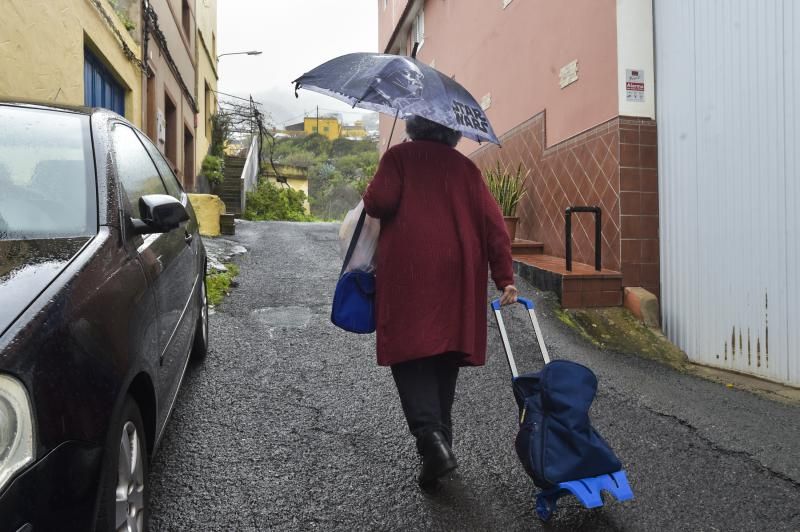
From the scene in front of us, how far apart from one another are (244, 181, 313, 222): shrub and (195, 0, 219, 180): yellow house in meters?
2.21

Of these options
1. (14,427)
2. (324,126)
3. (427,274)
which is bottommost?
(14,427)

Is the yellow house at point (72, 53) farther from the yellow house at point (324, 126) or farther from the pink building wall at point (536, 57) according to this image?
the yellow house at point (324, 126)

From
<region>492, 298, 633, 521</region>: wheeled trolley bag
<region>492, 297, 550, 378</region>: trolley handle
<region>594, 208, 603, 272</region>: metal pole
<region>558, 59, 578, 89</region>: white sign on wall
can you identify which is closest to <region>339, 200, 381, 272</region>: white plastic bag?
<region>492, 297, 550, 378</region>: trolley handle

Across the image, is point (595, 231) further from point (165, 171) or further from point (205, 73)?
point (205, 73)

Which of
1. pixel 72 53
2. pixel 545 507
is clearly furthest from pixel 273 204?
pixel 545 507

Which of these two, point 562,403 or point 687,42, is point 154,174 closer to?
point 562,403

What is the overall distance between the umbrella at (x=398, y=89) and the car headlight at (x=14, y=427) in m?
1.61

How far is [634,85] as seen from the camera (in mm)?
5637

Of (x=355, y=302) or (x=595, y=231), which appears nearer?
(x=355, y=302)

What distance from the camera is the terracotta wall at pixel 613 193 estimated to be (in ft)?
18.3

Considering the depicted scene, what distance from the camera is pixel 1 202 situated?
2035mm

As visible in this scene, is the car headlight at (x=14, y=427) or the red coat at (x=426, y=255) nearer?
the car headlight at (x=14, y=427)

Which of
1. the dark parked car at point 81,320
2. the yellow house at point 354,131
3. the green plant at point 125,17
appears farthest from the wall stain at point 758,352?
the yellow house at point 354,131

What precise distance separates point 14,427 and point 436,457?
4.87 feet
